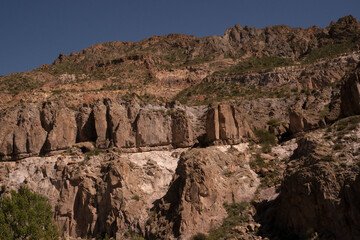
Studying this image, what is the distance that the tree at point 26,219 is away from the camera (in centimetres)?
2983

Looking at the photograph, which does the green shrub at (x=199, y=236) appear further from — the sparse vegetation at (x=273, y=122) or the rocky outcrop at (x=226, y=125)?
the sparse vegetation at (x=273, y=122)

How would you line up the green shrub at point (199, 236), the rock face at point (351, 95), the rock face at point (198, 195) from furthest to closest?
1. the rock face at point (351, 95)
2. the rock face at point (198, 195)
3. the green shrub at point (199, 236)

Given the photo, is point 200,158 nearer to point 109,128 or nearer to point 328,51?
point 109,128

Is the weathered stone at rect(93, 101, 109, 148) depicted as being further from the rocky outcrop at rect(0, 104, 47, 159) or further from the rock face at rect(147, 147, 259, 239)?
the rock face at rect(147, 147, 259, 239)

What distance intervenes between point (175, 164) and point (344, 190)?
18339 mm

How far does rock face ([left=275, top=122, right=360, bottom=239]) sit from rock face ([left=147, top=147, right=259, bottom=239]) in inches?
182

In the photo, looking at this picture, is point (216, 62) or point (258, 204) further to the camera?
point (216, 62)

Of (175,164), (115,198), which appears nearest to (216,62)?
(175,164)

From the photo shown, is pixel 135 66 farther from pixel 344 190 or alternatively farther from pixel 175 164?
pixel 344 190

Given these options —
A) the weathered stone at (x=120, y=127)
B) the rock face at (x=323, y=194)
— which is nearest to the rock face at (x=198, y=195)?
the rock face at (x=323, y=194)

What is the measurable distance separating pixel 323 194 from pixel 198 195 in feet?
31.7

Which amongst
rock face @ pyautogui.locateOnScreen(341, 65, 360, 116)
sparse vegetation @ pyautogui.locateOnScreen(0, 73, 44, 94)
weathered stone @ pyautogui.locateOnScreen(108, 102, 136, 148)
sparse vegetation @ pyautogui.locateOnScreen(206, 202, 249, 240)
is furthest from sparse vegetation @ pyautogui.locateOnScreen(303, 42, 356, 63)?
sparse vegetation @ pyautogui.locateOnScreen(206, 202, 249, 240)

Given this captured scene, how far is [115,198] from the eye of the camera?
3634 cm

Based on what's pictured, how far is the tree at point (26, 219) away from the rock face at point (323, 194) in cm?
1693
